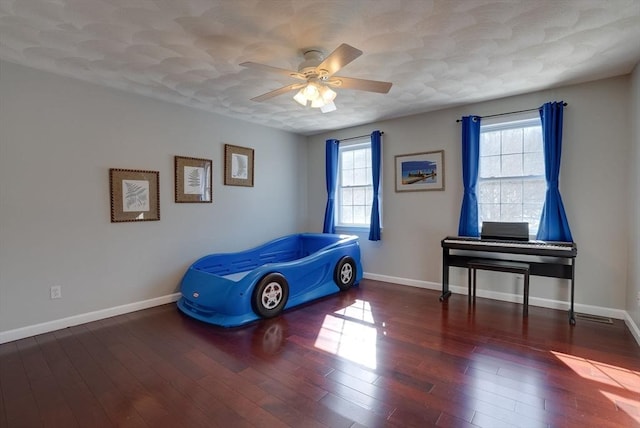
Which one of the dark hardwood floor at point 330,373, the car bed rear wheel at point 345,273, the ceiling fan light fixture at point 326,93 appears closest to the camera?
the dark hardwood floor at point 330,373

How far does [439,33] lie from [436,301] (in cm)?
292

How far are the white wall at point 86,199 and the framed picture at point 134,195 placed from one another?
0.21ft

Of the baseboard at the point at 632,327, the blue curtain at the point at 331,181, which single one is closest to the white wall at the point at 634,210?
the baseboard at the point at 632,327

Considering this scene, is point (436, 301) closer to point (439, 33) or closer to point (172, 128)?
point (439, 33)

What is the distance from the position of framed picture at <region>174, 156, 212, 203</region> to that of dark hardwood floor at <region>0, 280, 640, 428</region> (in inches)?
60.7

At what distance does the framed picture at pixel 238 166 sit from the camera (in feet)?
14.6

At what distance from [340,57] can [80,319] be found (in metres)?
3.53

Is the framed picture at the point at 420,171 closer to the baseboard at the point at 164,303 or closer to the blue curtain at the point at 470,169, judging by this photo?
the blue curtain at the point at 470,169

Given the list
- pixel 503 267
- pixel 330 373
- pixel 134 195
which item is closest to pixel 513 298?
pixel 503 267

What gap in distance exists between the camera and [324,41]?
7.78 ft

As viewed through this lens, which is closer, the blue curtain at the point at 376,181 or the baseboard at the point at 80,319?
the baseboard at the point at 80,319

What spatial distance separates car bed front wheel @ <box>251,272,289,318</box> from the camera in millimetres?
3160

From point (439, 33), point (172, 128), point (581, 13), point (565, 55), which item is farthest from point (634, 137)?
point (172, 128)

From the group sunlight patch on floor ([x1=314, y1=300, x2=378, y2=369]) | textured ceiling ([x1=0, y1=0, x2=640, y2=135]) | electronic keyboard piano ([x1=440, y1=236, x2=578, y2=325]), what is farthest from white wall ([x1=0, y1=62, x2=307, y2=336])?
electronic keyboard piano ([x1=440, y1=236, x2=578, y2=325])
